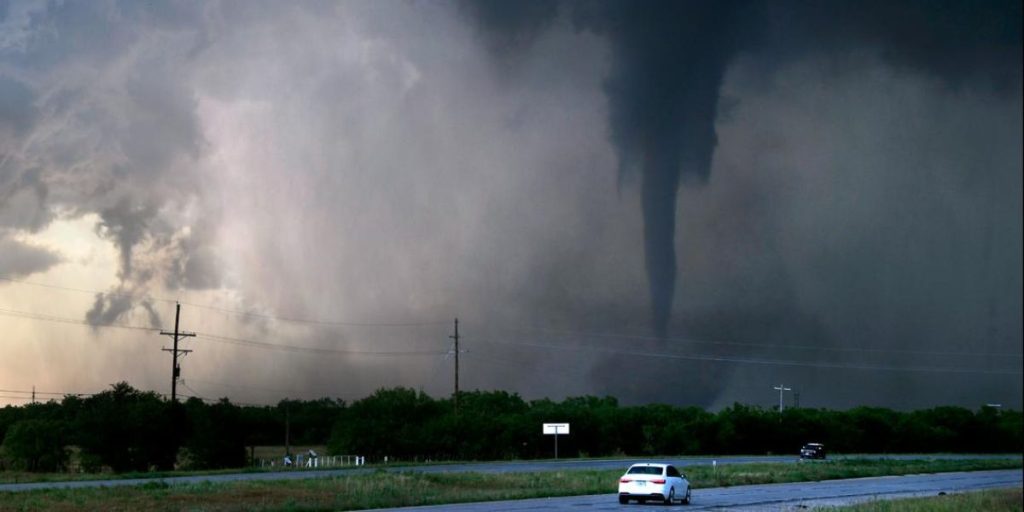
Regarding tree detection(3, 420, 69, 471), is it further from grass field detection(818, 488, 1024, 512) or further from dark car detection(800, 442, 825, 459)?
grass field detection(818, 488, 1024, 512)

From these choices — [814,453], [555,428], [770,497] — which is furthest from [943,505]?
[555,428]

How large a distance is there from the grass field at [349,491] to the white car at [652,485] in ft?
24.0

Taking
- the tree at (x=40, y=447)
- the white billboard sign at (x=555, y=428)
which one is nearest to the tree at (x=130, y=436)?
the tree at (x=40, y=447)

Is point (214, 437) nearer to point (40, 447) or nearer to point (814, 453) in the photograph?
point (40, 447)

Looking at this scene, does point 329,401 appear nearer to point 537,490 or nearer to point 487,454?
point 487,454

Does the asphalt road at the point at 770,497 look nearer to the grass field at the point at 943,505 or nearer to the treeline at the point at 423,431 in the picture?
the grass field at the point at 943,505

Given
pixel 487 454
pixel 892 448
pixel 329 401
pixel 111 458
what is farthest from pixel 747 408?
pixel 111 458

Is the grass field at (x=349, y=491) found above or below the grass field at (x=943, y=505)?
below

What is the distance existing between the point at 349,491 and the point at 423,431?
77.7m

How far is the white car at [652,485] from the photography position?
48906 mm

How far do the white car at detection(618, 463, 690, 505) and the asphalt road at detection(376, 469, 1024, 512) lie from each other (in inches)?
21.3

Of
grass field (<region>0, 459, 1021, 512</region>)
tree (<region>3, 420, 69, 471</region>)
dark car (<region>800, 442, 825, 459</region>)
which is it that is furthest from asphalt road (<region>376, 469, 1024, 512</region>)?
tree (<region>3, 420, 69, 471</region>)

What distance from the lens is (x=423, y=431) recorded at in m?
135

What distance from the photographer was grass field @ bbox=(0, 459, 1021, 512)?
48375 mm
